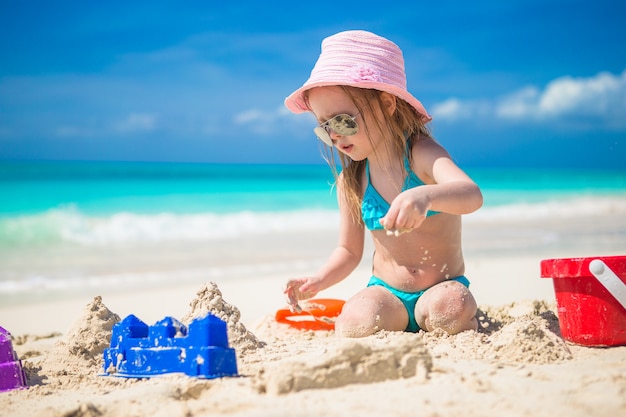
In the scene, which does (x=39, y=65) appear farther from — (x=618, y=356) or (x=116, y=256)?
(x=618, y=356)

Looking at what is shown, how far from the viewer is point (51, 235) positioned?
10.6m

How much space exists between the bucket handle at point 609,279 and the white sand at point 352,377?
0.63 ft

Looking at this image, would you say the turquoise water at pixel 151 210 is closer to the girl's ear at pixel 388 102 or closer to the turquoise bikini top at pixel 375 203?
the turquoise bikini top at pixel 375 203

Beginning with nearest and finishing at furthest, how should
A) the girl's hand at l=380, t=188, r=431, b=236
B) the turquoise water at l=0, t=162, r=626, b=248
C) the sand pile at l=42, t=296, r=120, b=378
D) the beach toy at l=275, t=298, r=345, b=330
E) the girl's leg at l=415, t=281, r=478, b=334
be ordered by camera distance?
the girl's hand at l=380, t=188, r=431, b=236, the sand pile at l=42, t=296, r=120, b=378, the girl's leg at l=415, t=281, r=478, b=334, the beach toy at l=275, t=298, r=345, b=330, the turquoise water at l=0, t=162, r=626, b=248

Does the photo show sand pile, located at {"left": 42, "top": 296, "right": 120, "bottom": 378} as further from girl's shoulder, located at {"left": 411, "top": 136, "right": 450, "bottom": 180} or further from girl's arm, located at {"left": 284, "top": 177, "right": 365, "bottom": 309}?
girl's shoulder, located at {"left": 411, "top": 136, "right": 450, "bottom": 180}

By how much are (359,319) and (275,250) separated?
506cm

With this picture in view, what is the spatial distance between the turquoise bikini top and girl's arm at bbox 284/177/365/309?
0.75 feet

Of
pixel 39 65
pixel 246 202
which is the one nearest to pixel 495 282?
pixel 246 202

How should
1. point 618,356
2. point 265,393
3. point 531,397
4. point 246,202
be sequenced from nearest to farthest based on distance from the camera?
point 531,397 < point 265,393 < point 618,356 < point 246,202

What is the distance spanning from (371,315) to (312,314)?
627mm

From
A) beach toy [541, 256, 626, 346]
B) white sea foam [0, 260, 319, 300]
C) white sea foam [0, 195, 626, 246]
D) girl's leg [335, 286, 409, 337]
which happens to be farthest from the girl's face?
white sea foam [0, 195, 626, 246]

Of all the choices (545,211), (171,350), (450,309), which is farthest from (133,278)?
(545,211)

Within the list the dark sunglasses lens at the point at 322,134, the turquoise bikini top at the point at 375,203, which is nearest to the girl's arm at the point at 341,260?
the turquoise bikini top at the point at 375,203

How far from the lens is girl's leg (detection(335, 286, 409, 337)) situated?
2.98 metres
